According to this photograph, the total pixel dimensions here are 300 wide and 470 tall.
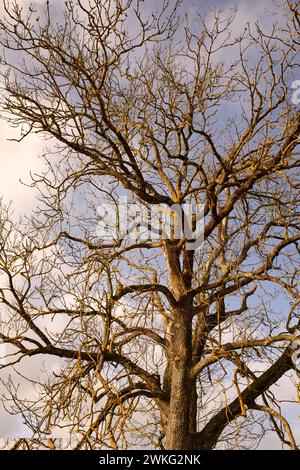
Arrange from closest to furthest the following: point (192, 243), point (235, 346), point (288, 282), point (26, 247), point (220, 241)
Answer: point (288, 282) → point (235, 346) → point (26, 247) → point (192, 243) → point (220, 241)

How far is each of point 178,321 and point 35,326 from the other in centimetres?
191

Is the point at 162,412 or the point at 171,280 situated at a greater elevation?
the point at 171,280

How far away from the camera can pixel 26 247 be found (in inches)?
292

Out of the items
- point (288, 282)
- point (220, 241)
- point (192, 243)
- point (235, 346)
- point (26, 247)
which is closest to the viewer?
point (288, 282)

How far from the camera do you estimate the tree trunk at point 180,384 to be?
6.83m

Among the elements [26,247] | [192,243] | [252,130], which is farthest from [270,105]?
[26,247]

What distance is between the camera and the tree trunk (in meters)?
6.83

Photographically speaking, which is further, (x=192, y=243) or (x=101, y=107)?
(x=192, y=243)

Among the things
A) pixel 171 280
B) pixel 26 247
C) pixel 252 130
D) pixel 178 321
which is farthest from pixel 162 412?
pixel 252 130

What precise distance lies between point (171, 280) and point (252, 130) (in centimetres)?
239

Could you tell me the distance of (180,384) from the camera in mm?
7027
